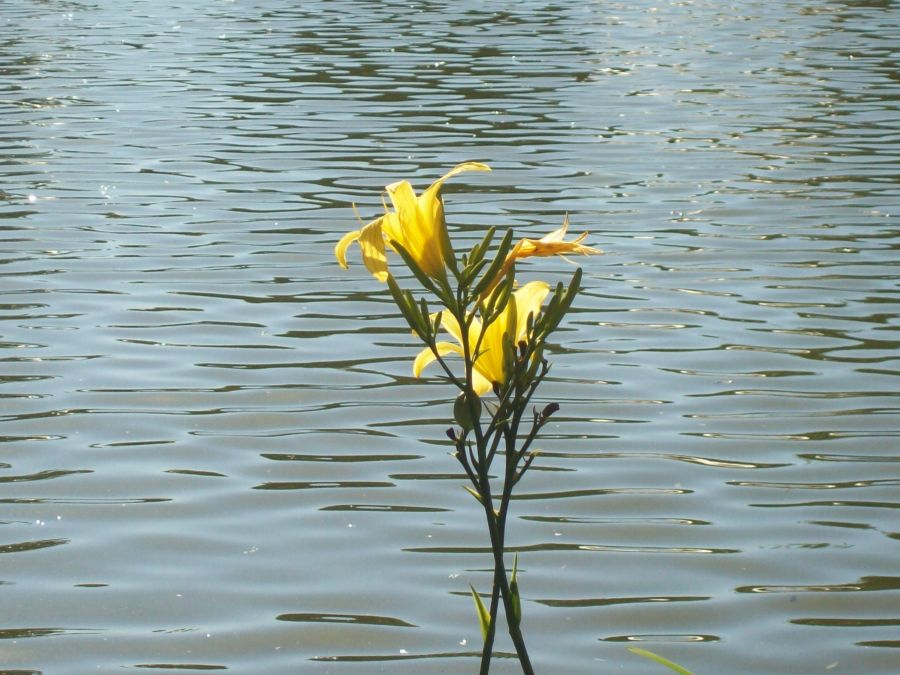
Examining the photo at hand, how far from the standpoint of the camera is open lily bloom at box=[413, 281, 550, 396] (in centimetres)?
123

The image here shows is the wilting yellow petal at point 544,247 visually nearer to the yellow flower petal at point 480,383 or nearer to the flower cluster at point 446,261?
the flower cluster at point 446,261

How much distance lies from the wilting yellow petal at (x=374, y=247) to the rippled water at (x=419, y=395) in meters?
1.33

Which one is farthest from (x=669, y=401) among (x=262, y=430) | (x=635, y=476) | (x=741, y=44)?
(x=741, y=44)

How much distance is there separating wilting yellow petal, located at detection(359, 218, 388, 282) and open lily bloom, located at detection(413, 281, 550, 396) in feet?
0.27

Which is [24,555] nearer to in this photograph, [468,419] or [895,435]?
[468,419]

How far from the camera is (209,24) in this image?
43.7 feet

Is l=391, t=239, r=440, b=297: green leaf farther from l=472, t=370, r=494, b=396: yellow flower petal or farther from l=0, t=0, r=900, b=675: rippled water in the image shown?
l=0, t=0, r=900, b=675: rippled water

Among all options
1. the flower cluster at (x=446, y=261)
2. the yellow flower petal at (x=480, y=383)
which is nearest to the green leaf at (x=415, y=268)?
the flower cluster at (x=446, y=261)

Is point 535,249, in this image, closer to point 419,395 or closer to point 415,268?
point 415,268

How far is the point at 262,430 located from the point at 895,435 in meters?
1.66

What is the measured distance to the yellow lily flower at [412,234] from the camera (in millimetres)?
1216

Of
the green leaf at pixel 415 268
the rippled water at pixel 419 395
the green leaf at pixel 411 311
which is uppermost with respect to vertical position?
the green leaf at pixel 415 268

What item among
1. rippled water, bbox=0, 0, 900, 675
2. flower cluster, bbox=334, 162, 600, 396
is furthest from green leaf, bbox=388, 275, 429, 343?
rippled water, bbox=0, 0, 900, 675

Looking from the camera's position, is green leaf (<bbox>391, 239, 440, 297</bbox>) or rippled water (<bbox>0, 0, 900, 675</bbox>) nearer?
green leaf (<bbox>391, 239, 440, 297</bbox>)
